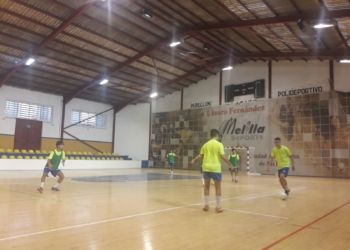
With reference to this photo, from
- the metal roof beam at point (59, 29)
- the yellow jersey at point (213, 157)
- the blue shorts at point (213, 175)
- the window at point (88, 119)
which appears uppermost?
the metal roof beam at point (59, 29)

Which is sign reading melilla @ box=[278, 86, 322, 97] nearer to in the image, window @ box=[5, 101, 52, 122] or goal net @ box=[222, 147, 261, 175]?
goal net @ box=[222, 147, 261, 175]

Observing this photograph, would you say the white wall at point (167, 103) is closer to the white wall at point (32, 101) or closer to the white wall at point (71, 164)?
the white wall at point (71, 164)

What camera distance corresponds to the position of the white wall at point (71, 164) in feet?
73.7

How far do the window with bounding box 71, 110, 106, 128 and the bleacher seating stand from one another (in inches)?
131

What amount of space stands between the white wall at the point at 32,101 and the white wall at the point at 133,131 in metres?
7.44

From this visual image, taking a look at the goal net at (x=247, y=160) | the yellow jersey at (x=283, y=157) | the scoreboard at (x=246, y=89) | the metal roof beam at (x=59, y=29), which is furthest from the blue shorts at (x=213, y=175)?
the scoreboard at (x=246, y=89)

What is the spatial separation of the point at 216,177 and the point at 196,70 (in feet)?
70.6

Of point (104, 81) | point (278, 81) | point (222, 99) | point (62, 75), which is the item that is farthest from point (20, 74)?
point (278, 81)

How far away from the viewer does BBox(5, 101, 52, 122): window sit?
25797mm

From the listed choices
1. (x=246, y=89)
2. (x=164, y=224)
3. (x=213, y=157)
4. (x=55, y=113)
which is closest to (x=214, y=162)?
(x=213, y=157)

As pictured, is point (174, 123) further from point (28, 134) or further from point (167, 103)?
point (28, 134)

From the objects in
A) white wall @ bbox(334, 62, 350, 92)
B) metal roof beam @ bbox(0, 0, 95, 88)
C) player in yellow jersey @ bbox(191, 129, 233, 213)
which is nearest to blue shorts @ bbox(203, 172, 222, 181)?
player in yellow jersey @ bbox(191, 129, 233, 213)

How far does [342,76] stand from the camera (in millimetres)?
21562

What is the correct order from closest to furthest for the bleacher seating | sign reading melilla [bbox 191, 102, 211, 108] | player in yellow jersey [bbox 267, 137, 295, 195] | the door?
player in yellow jersey [bbox 267, 137, 295, 195]
the bleacher seating
the door
sign reading melilla [bbox 191, 102, 211, 108]
